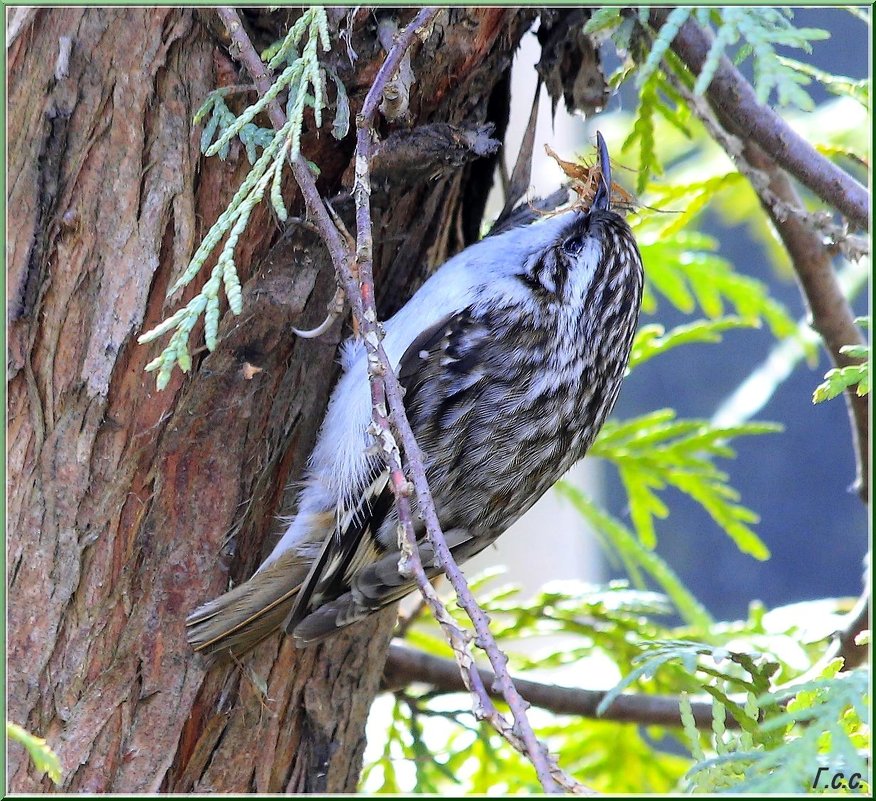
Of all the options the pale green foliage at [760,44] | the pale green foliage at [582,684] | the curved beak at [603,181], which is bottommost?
the pale green foliage at [582,684]

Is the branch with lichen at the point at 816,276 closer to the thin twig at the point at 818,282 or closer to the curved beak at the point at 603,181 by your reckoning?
the thin twig at the point at 818,282

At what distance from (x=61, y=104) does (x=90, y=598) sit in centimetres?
79

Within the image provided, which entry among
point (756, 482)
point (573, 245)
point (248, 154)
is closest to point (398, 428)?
point (248, 154)

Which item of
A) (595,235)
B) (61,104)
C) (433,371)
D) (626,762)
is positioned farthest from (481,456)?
(626,762)

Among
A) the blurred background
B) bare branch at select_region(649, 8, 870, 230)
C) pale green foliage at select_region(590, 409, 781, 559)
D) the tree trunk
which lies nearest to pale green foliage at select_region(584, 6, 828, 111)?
bare branch at select_region(649, 8, 870, 230)

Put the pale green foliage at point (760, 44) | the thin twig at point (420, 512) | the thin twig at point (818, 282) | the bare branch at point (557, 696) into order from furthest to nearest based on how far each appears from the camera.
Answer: the bare branch at point (557, 696) < the thin twig at point (818, 282) < the pale green foliage at point (760, 44) < the thin twig at point (420, 512)

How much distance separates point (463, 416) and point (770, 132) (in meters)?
0.77

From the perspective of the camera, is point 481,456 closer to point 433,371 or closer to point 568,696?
point 433,371

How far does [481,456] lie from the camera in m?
1.92

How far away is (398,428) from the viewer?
129 centimetres

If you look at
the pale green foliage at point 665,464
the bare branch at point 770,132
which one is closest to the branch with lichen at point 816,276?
the bare branch at point 770,132

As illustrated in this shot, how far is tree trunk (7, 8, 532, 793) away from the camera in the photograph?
5.26 ft

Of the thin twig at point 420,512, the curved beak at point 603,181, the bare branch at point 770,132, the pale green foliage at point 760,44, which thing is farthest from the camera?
the curved beak at point 603,181

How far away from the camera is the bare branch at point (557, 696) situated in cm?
231
